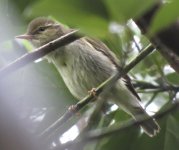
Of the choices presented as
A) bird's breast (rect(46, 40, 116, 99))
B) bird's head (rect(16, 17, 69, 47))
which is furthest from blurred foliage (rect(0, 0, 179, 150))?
bird's head (rect(16, 17, 69, 47))

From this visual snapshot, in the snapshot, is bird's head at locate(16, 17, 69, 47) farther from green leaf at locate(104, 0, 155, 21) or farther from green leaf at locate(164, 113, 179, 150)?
green leaf at locate(104, 0, 155, 21)

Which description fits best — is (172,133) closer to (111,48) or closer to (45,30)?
(111,48)

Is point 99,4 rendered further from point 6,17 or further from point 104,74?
point 104,74

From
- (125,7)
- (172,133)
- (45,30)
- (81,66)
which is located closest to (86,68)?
(81,66)

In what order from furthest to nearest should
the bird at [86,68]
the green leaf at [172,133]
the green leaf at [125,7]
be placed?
the bird at [86,68]
the green leaf at [172,133]
the green leaf at [125,7]

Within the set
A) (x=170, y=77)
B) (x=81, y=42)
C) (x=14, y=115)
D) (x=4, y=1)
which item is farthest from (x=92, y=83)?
(x=14, y=115)

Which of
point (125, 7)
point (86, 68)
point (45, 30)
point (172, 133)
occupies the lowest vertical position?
point (172, 133)

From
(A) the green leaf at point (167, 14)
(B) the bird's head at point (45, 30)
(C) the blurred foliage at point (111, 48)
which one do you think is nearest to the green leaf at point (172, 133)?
(C) the blurred foliage at point (111, 48)

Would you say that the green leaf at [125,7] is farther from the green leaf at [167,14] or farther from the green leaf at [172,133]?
the green leaf at [172,133]
